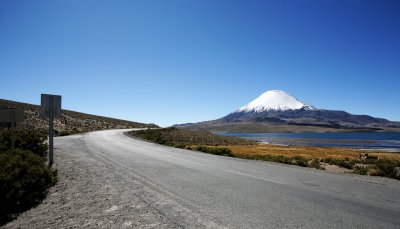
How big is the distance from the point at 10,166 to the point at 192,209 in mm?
6473

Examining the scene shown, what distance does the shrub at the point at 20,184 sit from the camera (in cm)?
851

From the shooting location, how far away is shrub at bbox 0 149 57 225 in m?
8.51

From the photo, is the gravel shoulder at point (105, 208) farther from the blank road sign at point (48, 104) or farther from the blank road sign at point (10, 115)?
the blank road sign at point (10, 115)

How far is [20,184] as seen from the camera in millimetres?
9180

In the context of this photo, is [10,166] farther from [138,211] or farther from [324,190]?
[324,190]

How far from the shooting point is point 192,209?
23.9 ft

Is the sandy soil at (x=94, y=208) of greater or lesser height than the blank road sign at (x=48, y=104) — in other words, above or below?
below

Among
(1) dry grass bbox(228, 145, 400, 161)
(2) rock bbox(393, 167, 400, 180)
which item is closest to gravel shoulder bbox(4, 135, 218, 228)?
(2) rock bbox(393, 167, 400, 180)

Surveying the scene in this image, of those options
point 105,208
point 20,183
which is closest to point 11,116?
point 20,183

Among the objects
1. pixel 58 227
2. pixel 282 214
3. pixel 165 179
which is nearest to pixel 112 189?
pixel 165 179

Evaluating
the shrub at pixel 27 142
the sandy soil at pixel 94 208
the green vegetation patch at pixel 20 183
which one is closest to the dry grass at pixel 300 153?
the shrub at pixel 27 142

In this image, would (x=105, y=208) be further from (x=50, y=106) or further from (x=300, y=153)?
(x=300, y=153)

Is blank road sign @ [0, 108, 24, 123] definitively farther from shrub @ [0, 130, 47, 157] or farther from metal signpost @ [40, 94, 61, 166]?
shrub @ [0, 130, 47, 157]

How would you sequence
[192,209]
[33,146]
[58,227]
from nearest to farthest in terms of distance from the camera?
[58,227], [192,209], [33,146]
